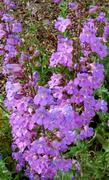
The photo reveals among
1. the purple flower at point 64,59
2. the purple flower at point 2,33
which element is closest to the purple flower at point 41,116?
the purple flower at point 64,59

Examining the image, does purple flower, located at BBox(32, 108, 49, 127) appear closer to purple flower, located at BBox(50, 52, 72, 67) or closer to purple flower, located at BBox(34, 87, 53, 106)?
purple flower, located at BBox(34, 87, 53, 106)

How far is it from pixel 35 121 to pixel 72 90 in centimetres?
32

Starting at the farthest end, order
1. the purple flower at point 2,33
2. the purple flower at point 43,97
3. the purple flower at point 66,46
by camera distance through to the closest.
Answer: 1. the purple flower at point 2,33
2. the purple flower at point 66,46
3. the purple flower at point 43,97

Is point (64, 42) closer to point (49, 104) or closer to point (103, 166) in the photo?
point (49, 104)

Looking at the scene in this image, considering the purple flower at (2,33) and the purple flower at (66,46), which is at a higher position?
the purple flower at (66,46)

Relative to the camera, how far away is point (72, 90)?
3.18 m

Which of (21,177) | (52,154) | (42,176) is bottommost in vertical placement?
(21,177)

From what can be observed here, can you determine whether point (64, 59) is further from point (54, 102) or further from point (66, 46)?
point (54, 102)

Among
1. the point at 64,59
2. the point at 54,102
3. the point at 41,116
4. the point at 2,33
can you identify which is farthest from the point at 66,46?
the point at 2,33

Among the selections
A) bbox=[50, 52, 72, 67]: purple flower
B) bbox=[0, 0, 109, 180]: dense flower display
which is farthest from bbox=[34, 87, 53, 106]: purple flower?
bbox=[50, 52, 72, 67]: purple flower

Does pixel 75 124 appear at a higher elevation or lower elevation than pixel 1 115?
higher

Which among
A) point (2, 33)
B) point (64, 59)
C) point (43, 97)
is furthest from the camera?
point (2, 33)

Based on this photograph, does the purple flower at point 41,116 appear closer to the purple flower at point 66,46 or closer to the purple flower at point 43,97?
the purple flower at point 43,97

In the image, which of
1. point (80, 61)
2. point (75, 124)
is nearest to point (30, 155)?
point (75, 124)
